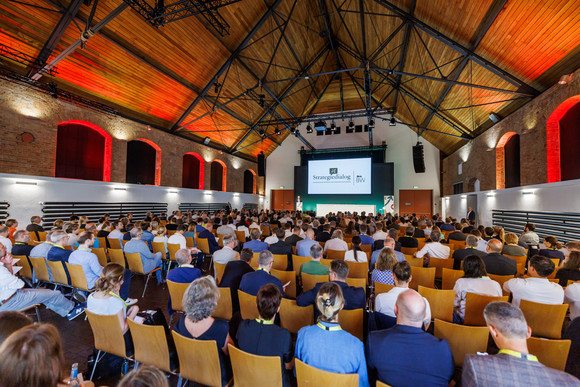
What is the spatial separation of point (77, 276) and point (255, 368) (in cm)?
338

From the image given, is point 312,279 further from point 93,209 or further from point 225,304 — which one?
point 93,209

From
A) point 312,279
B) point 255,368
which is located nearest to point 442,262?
point 312,279

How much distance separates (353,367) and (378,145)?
1859cm

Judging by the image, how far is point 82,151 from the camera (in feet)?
31.6

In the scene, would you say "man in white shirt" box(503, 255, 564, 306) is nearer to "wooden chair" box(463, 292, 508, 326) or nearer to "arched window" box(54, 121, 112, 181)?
"wooden chair" box(463, 292, 508, 326)

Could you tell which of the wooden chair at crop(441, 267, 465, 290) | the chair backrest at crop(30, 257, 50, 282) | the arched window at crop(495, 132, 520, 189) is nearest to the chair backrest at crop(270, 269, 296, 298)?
the wooden chair at crop(441, 267, 465, 290)

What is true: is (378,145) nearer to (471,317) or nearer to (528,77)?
(528,77)

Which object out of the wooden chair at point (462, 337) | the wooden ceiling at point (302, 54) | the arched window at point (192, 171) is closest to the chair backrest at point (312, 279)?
the wooden chair at point (462, 337)

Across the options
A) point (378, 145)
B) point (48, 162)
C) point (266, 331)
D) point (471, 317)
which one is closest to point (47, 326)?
Result: point (266, 331)

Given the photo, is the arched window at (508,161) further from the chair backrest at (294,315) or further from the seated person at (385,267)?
the chair backrest at (294,315)

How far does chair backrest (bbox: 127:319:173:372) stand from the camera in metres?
2.00

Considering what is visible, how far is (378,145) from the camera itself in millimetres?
18625

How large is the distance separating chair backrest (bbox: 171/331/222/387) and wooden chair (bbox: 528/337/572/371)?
7.66 feet

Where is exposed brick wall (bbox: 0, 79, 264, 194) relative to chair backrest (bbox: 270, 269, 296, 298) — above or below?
above
